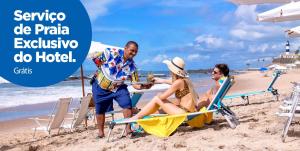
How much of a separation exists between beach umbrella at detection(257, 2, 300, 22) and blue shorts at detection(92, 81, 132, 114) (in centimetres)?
312

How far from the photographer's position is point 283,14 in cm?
756

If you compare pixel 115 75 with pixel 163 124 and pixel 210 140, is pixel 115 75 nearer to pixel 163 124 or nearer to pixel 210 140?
pixel 163 124

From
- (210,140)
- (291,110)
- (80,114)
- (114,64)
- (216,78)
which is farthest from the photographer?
(80,114)

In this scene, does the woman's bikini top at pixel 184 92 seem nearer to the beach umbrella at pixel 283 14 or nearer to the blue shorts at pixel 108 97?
the blue shorts at pixel 108 97

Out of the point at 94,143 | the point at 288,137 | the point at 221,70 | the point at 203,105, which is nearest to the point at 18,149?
the point at 94,143

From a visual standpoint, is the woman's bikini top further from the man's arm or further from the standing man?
the man's arm

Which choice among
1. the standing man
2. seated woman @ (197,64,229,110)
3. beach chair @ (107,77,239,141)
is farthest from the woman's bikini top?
the standing man

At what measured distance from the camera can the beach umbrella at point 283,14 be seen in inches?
291

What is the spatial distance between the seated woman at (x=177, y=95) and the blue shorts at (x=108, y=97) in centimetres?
31

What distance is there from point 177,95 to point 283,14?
2.77 meters

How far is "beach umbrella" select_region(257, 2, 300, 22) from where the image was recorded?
740 centimetres

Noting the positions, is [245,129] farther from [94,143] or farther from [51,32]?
[51,32]

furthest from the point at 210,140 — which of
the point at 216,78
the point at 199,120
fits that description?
the point at 216,78

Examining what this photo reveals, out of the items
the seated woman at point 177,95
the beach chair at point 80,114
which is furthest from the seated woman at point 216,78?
the beach chair at point 80,114
